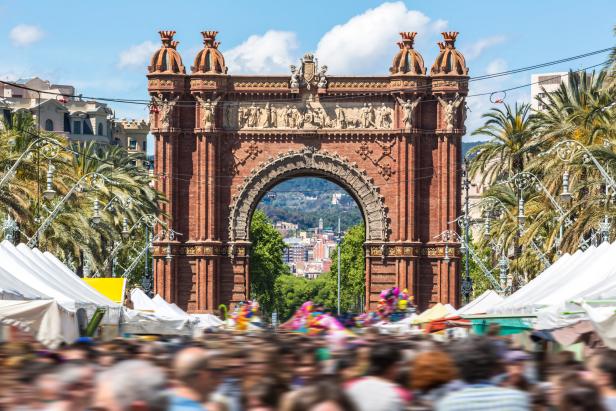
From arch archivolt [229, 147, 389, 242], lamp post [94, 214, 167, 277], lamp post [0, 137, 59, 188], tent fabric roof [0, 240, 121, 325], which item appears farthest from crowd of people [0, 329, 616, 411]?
arch archivolt [229, 147, 389, 242]

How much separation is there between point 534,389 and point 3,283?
18.9m

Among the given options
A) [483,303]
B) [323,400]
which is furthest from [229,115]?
[323,400]

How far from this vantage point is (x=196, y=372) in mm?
12609

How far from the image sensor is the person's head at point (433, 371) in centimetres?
1274

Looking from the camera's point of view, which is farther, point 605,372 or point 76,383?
point 605,372

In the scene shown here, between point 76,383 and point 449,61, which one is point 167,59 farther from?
point 76,383

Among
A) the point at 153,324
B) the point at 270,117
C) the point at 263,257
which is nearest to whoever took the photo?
the point at 153,324

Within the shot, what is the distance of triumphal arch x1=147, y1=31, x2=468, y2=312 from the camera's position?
6738 cm

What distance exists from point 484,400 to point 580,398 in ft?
2.71

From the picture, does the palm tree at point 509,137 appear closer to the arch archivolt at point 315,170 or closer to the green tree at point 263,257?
the arch archivolt at point 315,170

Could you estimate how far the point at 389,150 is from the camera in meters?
67.9

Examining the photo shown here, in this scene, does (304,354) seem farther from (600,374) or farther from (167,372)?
(600,374)

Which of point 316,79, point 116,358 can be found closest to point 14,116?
point 316,79

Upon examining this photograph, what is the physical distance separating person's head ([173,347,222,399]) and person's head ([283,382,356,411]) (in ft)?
4.61
